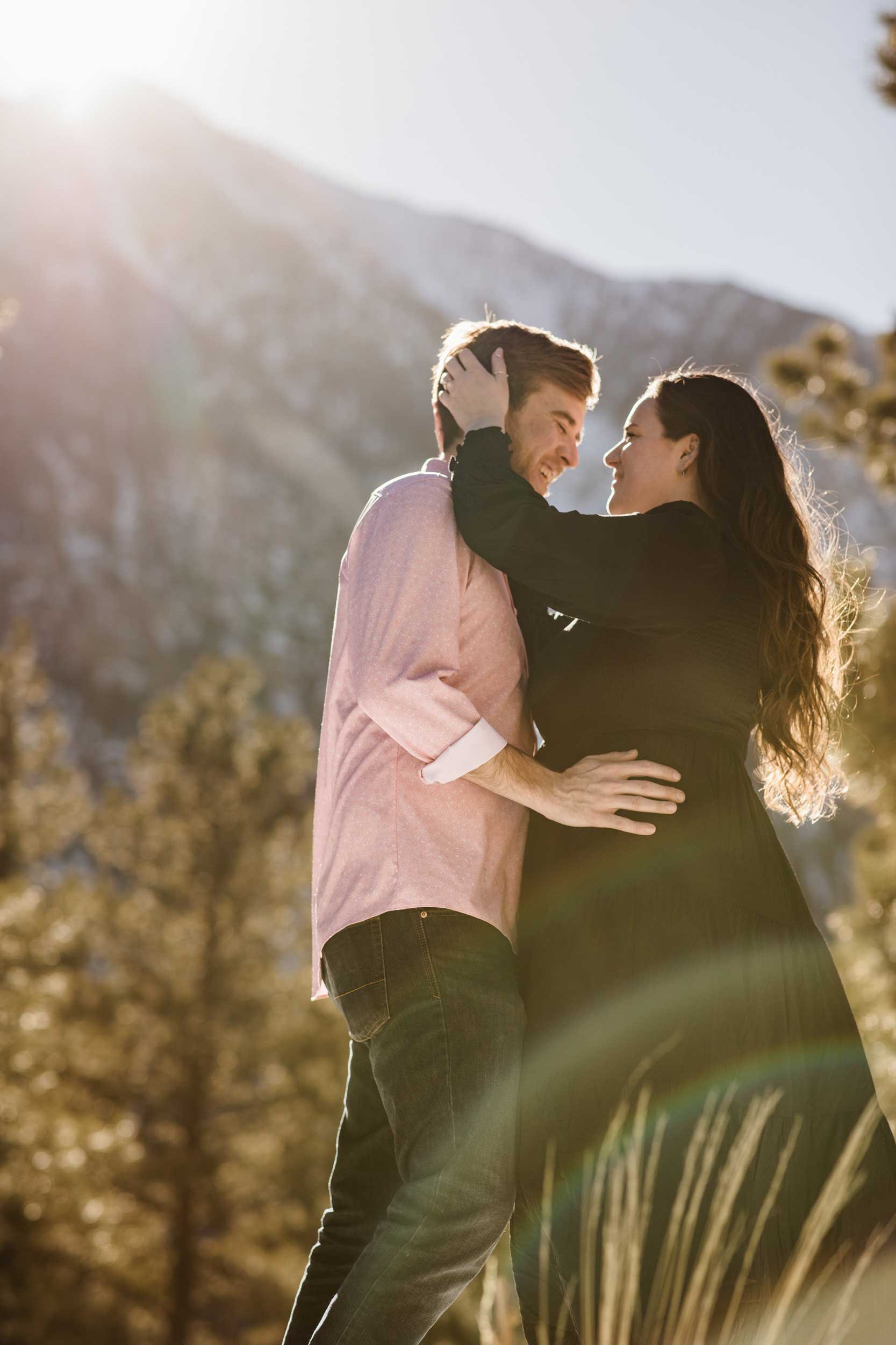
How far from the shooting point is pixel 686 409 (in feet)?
7.80

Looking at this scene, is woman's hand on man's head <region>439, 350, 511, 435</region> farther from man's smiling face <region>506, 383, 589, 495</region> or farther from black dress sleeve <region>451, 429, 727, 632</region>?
black dress sleeve <region>451, 429, 727, 632</region>

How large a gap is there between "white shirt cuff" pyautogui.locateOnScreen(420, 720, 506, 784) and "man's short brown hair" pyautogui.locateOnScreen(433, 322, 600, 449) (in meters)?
0.82

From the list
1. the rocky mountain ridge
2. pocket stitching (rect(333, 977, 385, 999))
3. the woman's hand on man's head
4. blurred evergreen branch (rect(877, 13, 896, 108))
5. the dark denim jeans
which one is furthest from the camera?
the rocky mountain ridge

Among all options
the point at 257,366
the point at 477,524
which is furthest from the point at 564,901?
the point at 257,366

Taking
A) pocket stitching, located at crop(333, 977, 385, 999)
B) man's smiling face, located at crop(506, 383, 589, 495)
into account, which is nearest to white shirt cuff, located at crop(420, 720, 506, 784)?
pocket stitching, located at crop(333, 977, 385, 999)

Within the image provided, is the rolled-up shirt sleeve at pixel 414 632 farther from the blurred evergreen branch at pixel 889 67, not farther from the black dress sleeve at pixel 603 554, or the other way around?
the blurred evergreen branch at pixel 889 67

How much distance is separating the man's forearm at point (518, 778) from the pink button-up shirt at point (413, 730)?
3cm

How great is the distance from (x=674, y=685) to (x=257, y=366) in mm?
94341

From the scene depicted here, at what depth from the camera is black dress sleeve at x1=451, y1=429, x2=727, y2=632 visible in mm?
2008

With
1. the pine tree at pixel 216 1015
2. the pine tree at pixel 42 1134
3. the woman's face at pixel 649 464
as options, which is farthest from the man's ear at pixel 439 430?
the pine tree at pixel 216 1015

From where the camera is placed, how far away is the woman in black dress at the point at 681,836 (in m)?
Answer: 1.84

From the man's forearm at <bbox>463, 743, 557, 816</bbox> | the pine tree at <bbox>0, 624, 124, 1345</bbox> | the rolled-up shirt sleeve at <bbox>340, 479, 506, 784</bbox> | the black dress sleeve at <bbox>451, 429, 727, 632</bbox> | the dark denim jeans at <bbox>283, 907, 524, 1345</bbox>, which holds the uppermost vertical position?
the black dress sleeve at <bbox>451, 429, 727, 632</bbox>

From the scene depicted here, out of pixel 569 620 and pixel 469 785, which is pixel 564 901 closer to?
pixel 469 785

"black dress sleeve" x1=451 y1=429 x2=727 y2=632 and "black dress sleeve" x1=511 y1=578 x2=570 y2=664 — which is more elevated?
"black dress sleeve" x1=451 y1=429 x2=727 y2=632
